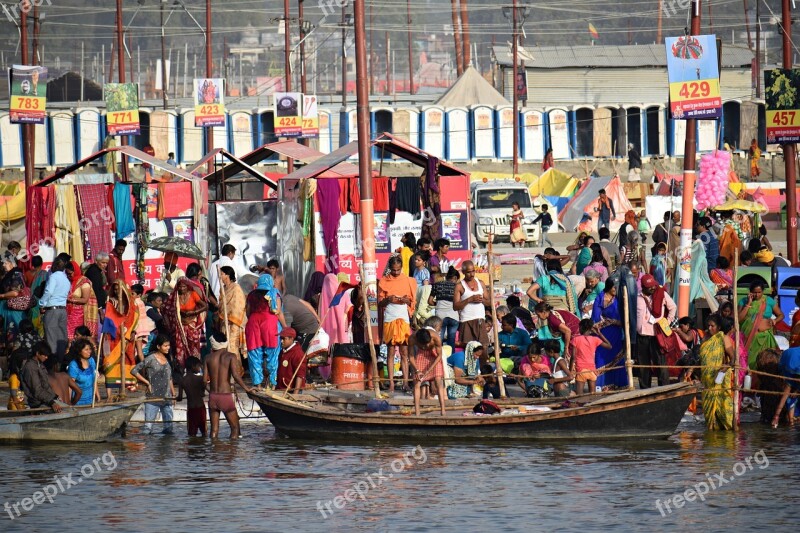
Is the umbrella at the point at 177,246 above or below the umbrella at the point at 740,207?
below

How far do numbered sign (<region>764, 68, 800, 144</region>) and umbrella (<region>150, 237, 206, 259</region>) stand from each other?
8.83 meters

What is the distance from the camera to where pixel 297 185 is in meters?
22.0

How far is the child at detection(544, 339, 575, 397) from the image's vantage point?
16188 mm

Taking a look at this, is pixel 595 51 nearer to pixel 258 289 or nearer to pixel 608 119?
pixel 608 119

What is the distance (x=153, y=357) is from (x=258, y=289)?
161 centimetres

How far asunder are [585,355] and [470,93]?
141ft

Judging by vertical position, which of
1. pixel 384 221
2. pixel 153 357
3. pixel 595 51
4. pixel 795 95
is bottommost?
pixel 153 357

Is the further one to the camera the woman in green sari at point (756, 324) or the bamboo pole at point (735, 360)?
the woman in green sari at point (756, 324)

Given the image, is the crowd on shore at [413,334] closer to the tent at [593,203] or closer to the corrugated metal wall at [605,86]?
the tent at [593,203]

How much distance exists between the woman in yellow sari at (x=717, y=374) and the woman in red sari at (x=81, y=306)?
26.7ft

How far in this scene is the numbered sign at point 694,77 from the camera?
17.4 meters

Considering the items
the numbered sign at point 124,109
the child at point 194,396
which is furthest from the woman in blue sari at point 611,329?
the numbered sign at point 124,109

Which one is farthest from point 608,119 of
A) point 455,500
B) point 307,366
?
point 455,500

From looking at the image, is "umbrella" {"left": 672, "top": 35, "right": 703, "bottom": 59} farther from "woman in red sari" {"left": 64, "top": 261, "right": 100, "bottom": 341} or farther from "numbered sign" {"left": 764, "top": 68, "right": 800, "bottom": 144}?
"woman in red sari" {"left": 64, "top": 261, "right": 100, "bottom": 341}
